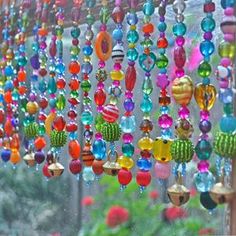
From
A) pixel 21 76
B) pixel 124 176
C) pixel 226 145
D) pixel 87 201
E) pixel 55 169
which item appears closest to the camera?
pixel 226 145

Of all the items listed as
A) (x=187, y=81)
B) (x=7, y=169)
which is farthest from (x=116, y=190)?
(x=187, y=81)

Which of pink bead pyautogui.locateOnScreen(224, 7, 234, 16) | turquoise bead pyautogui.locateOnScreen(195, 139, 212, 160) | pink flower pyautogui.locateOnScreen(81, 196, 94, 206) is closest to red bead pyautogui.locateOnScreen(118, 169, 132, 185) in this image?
turquoise bead pyautogui.locateOnScreen(195, 139, 212, 160)

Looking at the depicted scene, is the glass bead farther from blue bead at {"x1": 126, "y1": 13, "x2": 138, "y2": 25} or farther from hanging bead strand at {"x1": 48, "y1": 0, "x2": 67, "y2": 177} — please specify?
hanging bead strand at {"x1": 48, "y1": 0, "x2": 67, "y2": 177}

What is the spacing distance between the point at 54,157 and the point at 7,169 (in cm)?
40

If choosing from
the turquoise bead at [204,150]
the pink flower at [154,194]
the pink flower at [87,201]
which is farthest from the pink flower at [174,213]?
the turquoise bead at [204,150]

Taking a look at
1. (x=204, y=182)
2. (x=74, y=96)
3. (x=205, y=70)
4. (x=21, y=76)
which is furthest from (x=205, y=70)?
(x=21, y=76)

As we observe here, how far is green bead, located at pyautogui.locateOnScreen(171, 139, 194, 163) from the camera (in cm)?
53

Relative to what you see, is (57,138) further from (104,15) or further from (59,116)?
(104,15)

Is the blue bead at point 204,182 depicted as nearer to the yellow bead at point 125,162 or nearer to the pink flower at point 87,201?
the yellow bead at point 125,162

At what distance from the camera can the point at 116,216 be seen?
2.92 ft

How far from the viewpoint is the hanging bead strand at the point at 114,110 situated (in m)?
0.62

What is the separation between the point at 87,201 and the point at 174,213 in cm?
19

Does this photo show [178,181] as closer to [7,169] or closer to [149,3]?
[149,3]

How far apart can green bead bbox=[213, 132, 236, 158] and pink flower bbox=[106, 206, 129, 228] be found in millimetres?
400
